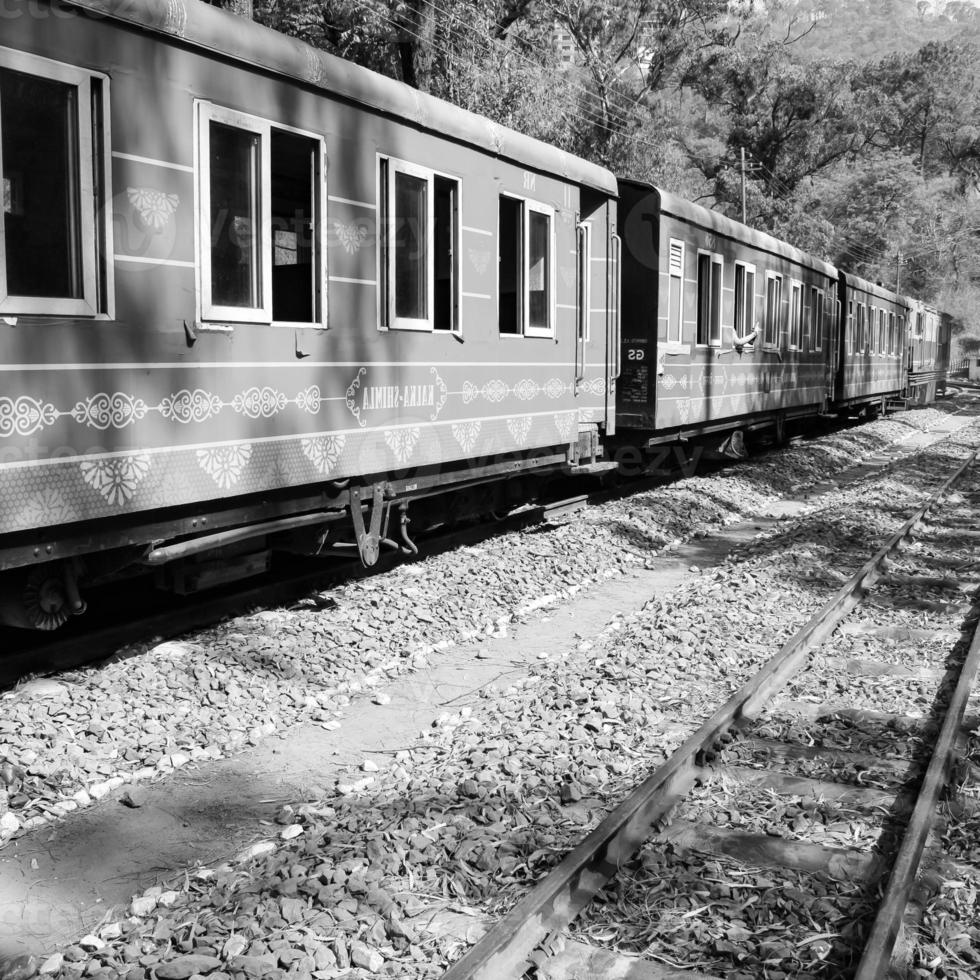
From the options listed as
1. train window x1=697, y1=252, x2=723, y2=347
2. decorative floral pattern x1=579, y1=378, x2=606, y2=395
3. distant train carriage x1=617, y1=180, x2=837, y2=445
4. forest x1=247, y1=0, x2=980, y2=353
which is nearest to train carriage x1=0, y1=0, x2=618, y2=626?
decorative floral pattern x1=579, y1=378, x2=606, y2=395

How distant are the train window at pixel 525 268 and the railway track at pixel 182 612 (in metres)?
1.95

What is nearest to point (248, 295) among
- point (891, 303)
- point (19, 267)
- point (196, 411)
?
point (196, 411)

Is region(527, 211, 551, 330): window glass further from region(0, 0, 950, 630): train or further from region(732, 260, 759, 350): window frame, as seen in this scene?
region(732, 260, 759, 350): window frame

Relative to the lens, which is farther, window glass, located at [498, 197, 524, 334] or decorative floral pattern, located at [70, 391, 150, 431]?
window glass, located at [498, 197, 524, 334]

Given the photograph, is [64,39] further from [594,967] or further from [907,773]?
[907,773]

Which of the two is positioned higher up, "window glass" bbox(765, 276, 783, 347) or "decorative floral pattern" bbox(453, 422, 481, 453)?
"window glass" bbox(765, 276, 783, 347)

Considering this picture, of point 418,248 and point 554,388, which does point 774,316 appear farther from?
point 418,248

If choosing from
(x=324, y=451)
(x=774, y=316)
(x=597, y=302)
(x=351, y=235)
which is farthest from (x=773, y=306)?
(x=324, y=451)

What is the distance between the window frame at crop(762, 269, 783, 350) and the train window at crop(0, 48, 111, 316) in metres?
12.9

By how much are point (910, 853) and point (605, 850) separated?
1010mm

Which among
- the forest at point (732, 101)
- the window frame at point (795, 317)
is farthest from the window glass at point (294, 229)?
the forest at point (732, 101)

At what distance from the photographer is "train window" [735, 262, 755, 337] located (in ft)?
49.3

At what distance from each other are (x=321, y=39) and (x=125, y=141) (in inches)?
840

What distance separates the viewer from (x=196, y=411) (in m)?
5.47
